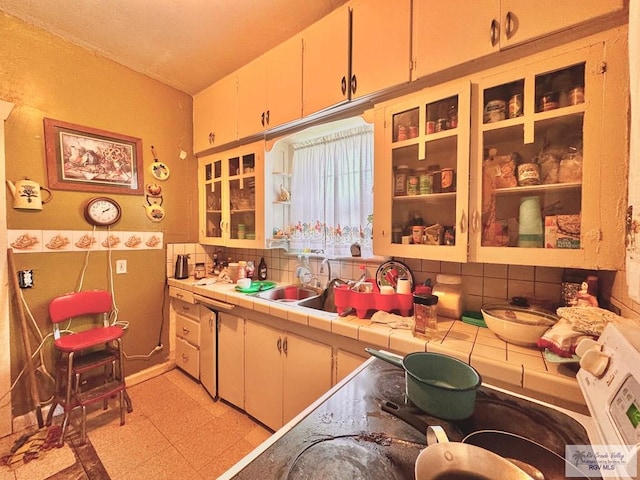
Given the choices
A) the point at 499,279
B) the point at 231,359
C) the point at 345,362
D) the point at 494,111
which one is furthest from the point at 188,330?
the point at 494,111

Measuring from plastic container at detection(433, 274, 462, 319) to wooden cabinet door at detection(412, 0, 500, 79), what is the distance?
0.99m

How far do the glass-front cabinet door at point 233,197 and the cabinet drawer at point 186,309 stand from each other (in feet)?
1.93

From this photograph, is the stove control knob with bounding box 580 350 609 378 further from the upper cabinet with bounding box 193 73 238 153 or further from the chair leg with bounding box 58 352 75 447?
the chair leg with bounding box 58 352 75 447

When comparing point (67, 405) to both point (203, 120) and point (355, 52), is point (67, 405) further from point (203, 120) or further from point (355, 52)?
point (355, 52)

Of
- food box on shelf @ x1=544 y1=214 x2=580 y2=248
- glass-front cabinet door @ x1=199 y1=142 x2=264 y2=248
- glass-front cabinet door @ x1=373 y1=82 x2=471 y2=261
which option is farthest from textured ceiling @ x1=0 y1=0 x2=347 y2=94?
food box on shelf @ x1=544 y1=214 x2=580 y2=248

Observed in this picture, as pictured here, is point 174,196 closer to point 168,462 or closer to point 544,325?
point 168,462

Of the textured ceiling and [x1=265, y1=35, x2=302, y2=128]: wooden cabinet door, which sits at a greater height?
the textured ceiling

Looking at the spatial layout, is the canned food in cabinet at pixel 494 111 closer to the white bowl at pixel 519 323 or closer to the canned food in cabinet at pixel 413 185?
the canned food in cabinet at pixel 413 185

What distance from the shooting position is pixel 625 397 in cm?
46

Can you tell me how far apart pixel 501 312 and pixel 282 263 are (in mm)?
1588

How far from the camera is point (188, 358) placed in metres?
2.25

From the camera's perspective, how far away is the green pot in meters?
0.61

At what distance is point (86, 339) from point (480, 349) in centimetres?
223

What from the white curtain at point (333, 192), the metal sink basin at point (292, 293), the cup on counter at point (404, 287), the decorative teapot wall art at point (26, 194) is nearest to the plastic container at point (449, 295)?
the cup on counter at point (404, 287)
